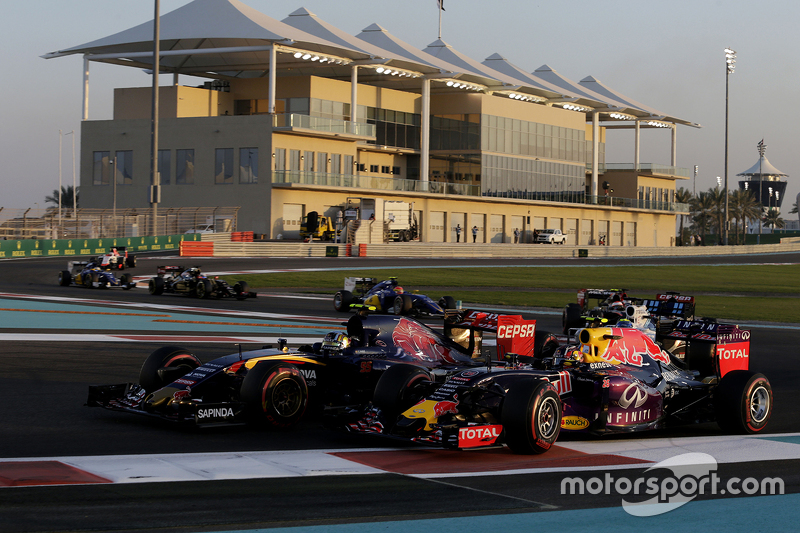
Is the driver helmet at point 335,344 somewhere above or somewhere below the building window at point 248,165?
below

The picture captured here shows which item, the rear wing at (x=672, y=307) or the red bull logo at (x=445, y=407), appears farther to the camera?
the rear wing at (x=672, y=307)

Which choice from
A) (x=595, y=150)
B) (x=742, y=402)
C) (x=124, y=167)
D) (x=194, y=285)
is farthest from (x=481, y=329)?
(x=595, y=150)

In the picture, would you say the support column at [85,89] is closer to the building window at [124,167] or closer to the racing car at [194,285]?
the building window at [124,167]

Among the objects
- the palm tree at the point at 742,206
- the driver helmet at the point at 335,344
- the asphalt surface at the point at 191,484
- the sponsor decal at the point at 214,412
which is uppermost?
the palm tree at the point at 742,206

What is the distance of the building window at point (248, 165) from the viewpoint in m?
71.2

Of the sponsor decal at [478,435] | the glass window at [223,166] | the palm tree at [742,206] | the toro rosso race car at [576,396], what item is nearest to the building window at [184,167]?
the glass window at [223,166]

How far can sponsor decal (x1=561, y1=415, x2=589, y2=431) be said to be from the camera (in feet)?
33.9

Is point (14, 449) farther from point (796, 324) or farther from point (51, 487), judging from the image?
point (796, 324)

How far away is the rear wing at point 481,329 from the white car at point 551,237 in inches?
3055

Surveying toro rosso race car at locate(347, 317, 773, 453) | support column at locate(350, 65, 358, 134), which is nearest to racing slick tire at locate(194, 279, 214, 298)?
toro rosso race car at locate(347, 317, 773, 453)

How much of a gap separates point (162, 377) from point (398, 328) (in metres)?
3.15

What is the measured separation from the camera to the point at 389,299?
26625 mm

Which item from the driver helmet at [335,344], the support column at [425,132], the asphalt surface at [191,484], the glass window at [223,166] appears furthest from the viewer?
the support column at [425,132]

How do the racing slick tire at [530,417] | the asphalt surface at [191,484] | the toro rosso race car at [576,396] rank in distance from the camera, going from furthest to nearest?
the toro rosso race car at [576,396] → the racing slick tire at [530,417] → the asphalt surface at [191,484]
